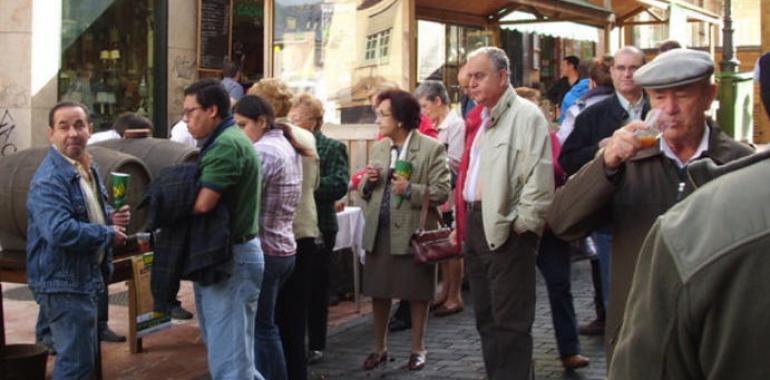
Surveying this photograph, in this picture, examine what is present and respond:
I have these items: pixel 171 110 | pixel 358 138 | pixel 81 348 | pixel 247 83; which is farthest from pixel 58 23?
pixel 81 348

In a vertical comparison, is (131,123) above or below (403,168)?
above

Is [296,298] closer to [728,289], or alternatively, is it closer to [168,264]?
[168,264]

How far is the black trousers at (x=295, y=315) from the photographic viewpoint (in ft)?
21.3

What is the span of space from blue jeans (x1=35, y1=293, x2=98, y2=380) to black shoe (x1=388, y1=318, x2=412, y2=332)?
141 inches

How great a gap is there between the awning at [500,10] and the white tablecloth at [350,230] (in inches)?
181

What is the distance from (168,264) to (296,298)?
5.07 feet

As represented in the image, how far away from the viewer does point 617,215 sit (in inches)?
162

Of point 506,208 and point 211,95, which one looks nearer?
point 211,95

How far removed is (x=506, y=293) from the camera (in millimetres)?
5887

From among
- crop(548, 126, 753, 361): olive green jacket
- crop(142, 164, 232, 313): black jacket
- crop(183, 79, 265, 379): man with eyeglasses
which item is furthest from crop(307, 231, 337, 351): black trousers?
crop(548, 126, 753, 361): olive green jacket

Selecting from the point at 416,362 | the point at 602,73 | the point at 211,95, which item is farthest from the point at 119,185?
the point at 602,73

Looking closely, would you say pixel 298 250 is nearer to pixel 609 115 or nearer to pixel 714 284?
pixel 609 115

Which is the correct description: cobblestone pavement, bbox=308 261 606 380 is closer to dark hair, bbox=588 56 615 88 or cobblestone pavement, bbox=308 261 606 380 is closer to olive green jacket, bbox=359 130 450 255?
olive green jacket, bbox=359 130 450 255

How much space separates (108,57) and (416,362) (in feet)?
26.2
